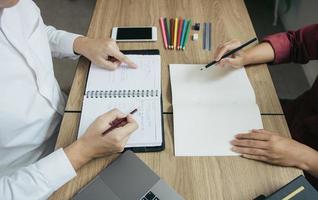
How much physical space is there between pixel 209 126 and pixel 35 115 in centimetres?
48

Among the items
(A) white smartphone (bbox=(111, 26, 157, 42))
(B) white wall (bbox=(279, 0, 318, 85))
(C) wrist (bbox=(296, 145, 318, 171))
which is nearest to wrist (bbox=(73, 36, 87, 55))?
(A) white smartphone (bbox=(111, 26, 157, 42))

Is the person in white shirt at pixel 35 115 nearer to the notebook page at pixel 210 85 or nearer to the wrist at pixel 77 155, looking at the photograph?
the wrist at pixel 77 155

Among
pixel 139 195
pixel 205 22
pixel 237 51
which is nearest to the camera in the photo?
pixel 139 195

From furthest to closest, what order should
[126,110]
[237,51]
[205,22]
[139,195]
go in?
[205,22], [237,51], [126,110], [139,195]

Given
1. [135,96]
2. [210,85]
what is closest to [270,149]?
[210,85]

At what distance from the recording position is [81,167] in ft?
2.44

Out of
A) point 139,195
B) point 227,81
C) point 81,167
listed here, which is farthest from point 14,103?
point 227,81

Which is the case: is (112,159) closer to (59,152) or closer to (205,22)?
(59,152)

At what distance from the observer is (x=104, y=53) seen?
0.95m

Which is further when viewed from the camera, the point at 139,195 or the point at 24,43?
the point at 24,43

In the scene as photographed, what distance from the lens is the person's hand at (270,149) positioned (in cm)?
74

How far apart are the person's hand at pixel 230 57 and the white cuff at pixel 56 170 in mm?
542

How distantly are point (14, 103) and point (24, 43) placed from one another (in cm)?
18

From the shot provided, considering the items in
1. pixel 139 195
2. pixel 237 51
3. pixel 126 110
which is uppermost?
pixel 237 51
